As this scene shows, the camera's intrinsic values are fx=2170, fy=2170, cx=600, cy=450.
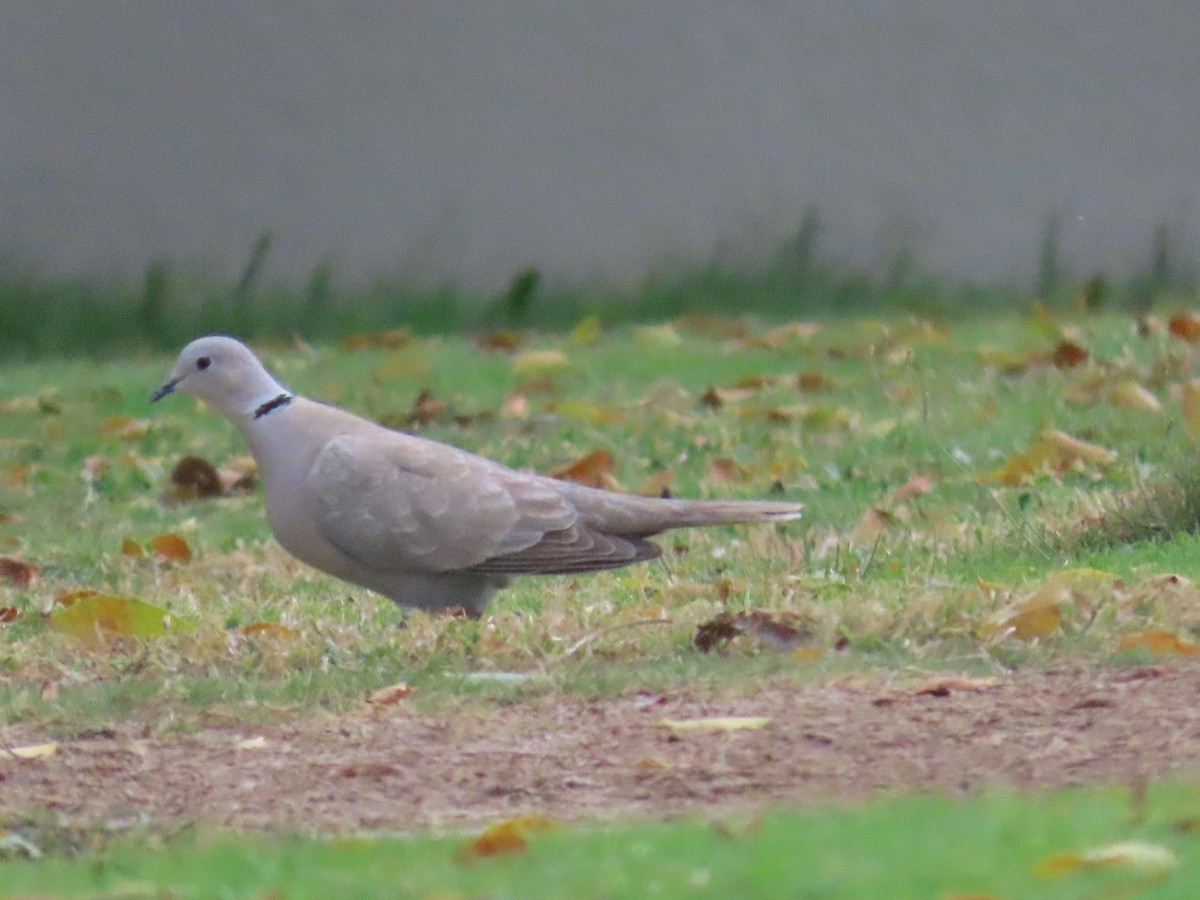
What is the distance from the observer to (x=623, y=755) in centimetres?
387

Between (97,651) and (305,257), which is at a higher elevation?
(305,257)

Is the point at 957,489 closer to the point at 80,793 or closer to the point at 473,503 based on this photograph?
the point at 473,503

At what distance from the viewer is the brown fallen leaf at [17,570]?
252 inches

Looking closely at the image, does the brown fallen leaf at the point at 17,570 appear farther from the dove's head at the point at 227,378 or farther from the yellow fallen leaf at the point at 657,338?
the yellow fallen leaf at the point at 657,338

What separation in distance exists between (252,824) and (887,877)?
46.1 inches

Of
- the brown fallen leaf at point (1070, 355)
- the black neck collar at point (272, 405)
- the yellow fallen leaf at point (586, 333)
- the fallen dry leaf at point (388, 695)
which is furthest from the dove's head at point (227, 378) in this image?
the yellow fallen leaf at point (586, 333)

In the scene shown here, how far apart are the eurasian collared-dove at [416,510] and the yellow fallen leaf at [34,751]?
1.38 meters

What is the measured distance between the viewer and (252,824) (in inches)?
137

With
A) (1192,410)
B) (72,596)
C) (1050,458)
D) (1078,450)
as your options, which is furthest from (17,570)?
(1192,410)

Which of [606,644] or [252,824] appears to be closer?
[252,824]

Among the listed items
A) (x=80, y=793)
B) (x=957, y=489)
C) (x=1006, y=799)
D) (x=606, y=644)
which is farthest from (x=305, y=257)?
(x=1006, y=799)

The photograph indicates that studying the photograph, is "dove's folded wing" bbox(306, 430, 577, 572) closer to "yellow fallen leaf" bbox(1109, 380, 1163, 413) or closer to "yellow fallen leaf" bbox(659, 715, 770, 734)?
"yellow fallen leaf" bbox(659, 715, 770, 734)

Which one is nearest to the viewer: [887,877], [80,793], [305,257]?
[887,877]

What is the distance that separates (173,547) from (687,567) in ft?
5.40
